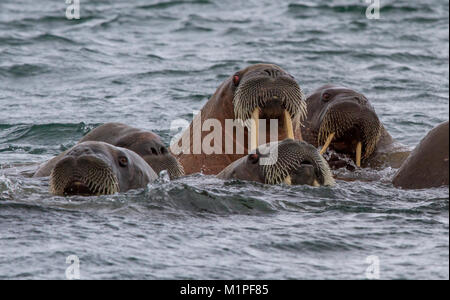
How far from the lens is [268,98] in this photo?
31.1 ft

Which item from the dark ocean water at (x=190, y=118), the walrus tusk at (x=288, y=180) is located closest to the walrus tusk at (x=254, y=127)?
the dark ocean water at (x=190, y=118)

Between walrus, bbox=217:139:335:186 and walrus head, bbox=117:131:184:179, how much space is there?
1001mm

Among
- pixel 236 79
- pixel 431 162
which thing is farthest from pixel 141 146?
pixel 431 162

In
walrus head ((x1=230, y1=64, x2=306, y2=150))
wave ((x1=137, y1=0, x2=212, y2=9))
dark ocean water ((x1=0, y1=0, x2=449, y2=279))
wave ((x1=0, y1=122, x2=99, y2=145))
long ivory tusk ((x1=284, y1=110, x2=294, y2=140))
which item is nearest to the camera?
dark ocean water ((x1=0, y1=0, x2=449, y2=279))

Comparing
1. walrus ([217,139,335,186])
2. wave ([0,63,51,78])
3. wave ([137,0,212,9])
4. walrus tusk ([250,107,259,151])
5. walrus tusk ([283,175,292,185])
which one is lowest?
walrus tusk ([283,175,292,185])

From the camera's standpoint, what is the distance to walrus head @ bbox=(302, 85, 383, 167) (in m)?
10.2

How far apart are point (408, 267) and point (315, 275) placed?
67 centimetres

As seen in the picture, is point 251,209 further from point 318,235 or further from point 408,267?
point 408,267

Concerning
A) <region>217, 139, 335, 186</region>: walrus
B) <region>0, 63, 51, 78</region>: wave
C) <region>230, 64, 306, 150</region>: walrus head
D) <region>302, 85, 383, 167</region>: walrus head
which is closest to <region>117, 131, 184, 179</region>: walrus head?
<region>230, 64, 306, 150</region>: walrus head

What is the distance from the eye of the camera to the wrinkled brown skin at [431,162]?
26.9 ft

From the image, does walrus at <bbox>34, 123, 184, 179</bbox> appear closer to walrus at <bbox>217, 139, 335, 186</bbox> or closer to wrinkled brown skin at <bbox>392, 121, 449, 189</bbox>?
walrus at <bbox>217, 139, 335, 186</bbox>

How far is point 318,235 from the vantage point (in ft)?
24.6

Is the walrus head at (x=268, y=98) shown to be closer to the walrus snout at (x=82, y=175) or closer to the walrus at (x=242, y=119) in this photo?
the walrus at (x=242, y=119)

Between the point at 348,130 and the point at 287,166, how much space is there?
7.02ft
